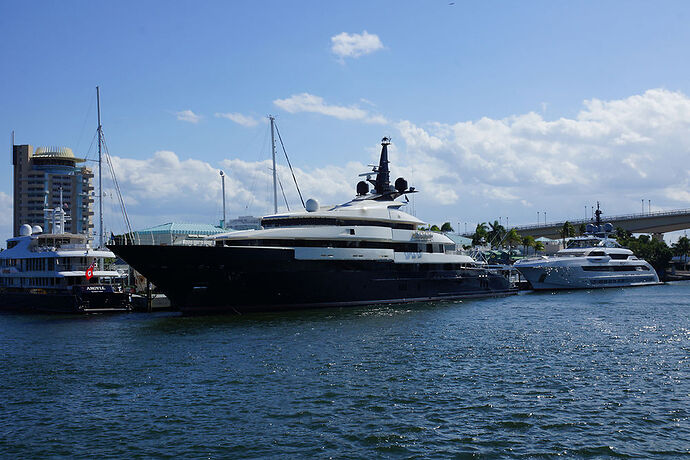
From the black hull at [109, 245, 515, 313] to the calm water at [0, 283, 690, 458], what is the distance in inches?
148

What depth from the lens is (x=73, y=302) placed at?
144ft

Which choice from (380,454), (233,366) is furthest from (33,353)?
(380,454)

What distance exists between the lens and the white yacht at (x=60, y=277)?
44.8 m

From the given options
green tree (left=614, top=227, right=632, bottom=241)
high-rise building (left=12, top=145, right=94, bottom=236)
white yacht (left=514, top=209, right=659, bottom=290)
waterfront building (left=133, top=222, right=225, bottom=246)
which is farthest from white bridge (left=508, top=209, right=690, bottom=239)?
high-rise building (left=12, top=145, right=94, bottom=236)

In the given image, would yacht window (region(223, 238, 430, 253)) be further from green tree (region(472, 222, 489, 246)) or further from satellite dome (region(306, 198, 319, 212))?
green tree (region(472, 222, 489, 246))

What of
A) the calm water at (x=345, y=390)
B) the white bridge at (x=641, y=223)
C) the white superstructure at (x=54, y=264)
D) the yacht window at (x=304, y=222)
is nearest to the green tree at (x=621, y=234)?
the white bridge at (x=641, y=223)

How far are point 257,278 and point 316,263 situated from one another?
4.61 meters

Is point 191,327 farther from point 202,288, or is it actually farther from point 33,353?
point 33,353

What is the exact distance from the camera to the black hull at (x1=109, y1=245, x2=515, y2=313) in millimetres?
36625

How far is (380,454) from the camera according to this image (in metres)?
14.1

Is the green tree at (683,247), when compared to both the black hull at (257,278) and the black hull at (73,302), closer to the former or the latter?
the black hull at (257,278)

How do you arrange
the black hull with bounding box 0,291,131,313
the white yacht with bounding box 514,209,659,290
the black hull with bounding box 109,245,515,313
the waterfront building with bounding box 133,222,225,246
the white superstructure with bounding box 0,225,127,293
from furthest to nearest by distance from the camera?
the waterfront building with bounding box 133,222,225,246 → the white yacht with bounding box 514,209,659,290 → the white superstructure with bounding box 0,225,127,293 → the black hull with bounding box 0,291,131,313 → the black hull with bounding box 109,245,515,313

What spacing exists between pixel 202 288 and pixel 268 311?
4739 mm

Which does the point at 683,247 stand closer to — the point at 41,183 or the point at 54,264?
the point at 54,264
